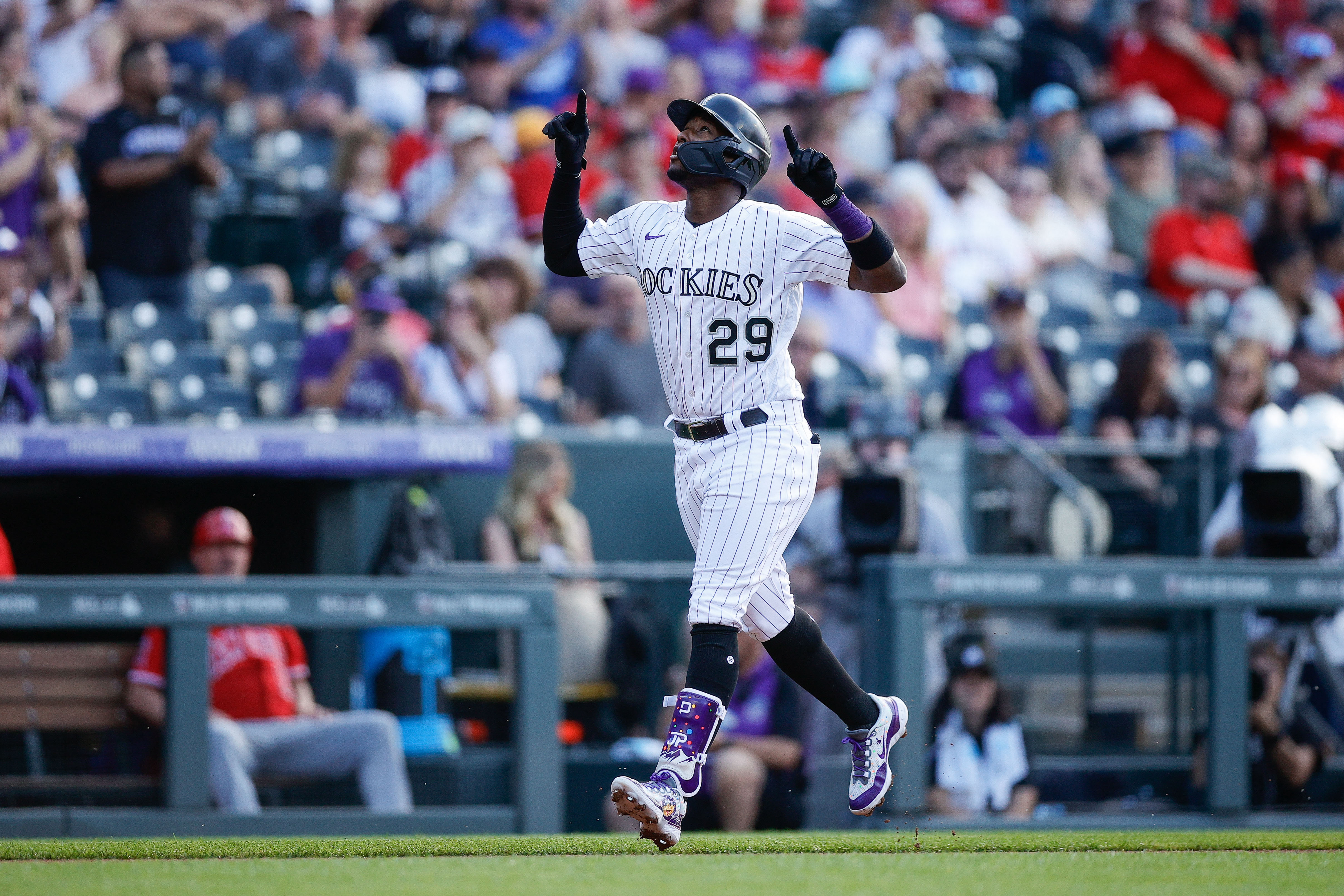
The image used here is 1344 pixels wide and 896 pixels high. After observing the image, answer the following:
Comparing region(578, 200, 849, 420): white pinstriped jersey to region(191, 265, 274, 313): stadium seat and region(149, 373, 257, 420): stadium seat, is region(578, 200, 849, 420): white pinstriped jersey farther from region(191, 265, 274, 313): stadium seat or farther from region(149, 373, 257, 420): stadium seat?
region(191, 265, 274, 313): stadium seat

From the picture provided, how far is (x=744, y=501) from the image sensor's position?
4.28 meters

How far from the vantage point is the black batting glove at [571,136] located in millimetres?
4480

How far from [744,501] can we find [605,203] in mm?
4669

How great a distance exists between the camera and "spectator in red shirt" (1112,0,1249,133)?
1236 centimetres

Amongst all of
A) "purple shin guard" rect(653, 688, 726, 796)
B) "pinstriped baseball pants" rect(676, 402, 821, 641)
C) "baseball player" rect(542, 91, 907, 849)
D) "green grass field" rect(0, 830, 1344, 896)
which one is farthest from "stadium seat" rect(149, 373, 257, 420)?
"purple shin guard" rect(653, 688, 726, 796)

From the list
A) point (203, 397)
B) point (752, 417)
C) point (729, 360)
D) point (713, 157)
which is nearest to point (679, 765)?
point (752, 417)

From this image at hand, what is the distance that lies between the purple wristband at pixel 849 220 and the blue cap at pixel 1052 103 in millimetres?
7641

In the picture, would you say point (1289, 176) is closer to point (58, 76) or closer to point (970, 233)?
point (970, 233)

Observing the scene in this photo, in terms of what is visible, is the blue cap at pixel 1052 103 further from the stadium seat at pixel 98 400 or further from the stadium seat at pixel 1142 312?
the stadium seat at pixel 98 400

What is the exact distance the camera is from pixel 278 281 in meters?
8.77

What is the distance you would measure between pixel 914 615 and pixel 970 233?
459 cm

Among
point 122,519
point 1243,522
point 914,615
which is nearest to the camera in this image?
point 914,615

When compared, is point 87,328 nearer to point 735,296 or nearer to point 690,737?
point 735,296

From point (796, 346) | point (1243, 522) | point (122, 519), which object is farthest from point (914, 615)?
point (122, 519)
